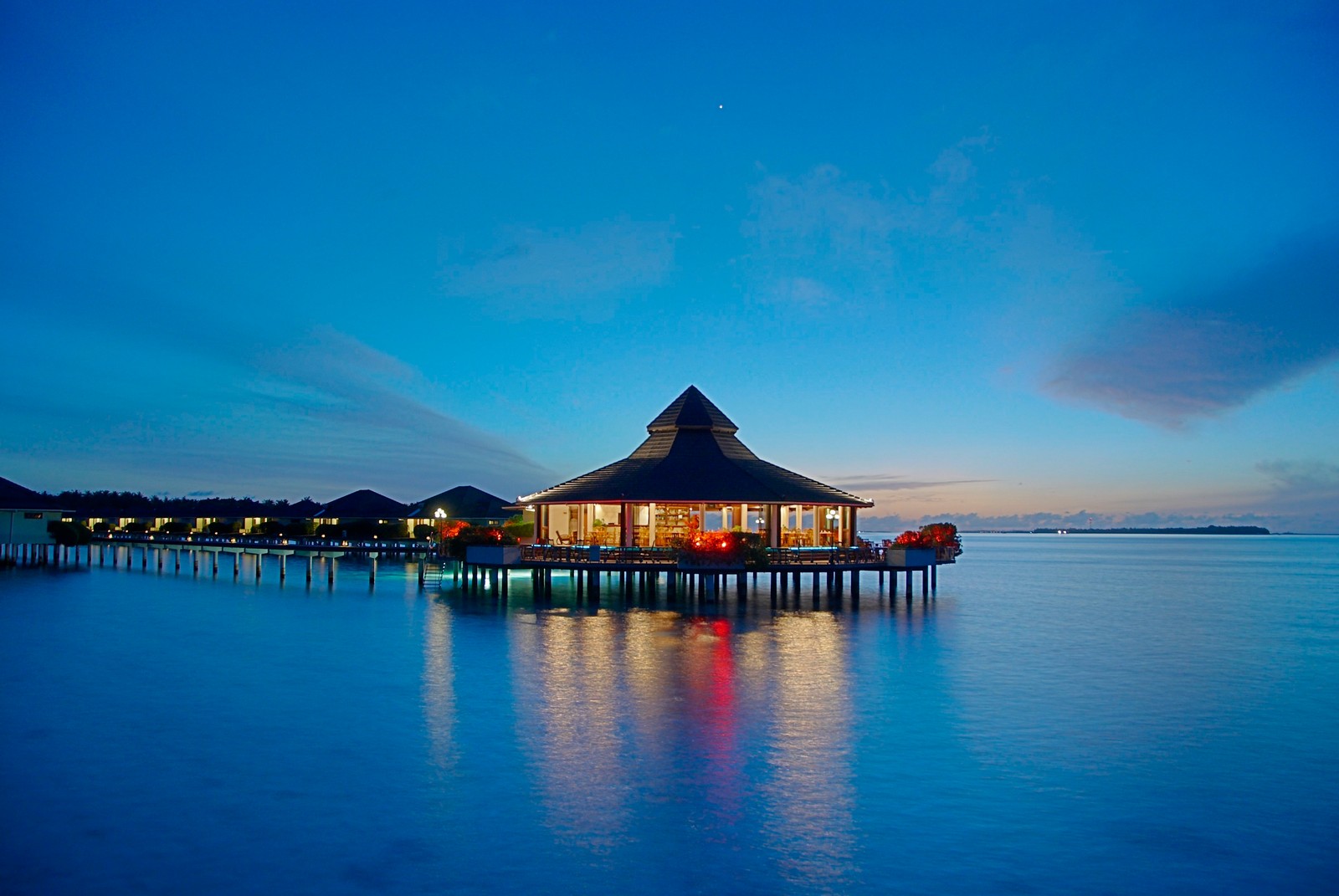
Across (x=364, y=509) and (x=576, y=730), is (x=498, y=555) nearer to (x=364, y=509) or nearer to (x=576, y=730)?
(x=576, y=730)

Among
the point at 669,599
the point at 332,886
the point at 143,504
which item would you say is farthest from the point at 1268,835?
the point at 143,504

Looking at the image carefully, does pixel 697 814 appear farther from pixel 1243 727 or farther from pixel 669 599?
pixel 669 599

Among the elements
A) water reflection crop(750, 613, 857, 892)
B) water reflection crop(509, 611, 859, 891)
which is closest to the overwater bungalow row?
water reflection crop(509, 611, 859, 891)

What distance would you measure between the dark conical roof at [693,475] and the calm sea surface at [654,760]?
263 inches

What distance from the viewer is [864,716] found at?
68.3 ft

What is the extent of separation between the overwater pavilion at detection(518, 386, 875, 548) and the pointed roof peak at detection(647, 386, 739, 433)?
7cm

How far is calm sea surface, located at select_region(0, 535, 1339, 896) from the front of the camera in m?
12.0

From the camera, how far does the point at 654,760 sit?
1662 cm

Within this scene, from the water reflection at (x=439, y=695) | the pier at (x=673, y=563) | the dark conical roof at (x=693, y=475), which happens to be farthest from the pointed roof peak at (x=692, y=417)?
the water reflection at (x=439, y=695)

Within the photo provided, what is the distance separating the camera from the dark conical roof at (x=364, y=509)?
68.4 meters

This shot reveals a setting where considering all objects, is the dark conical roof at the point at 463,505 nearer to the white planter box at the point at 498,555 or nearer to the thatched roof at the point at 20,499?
the thatched roof at the point at 20,499

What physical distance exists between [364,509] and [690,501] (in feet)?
120

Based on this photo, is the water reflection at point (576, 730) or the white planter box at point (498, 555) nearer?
the water reflection at point (576, 730)

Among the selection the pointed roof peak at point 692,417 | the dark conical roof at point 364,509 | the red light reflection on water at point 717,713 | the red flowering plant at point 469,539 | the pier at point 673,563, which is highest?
the pointed roof peak at point 692,417
